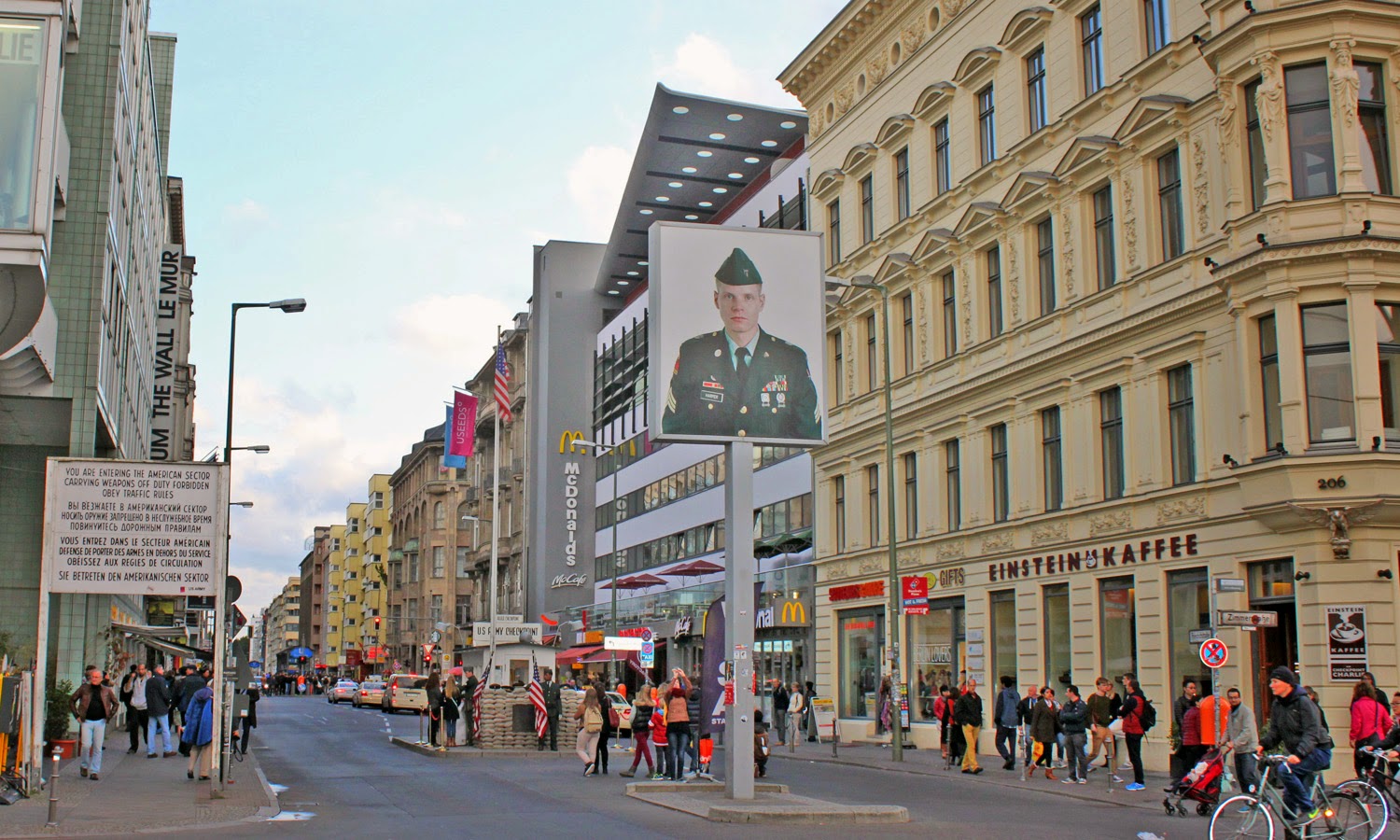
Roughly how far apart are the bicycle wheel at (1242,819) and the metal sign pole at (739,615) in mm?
8132

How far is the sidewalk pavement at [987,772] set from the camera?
23.5 m

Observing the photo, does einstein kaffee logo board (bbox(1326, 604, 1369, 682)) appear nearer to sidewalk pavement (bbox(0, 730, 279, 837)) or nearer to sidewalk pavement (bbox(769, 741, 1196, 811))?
sidewalk pavement (bbox(769, 741, 1196, 811))

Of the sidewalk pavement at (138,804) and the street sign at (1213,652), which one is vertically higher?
the street sign at (1213,652)

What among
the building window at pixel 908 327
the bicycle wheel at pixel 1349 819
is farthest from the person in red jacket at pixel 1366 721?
the building window at pixel 908 327

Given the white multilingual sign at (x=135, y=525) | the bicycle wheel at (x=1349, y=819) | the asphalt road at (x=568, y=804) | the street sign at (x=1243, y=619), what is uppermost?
the white multilingual sign at (x=135, y=525)

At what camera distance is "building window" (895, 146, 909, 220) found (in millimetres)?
41312

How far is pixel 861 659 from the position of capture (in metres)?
43.5

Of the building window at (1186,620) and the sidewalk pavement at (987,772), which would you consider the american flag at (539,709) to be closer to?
the sidewalk pavement at (987,772)

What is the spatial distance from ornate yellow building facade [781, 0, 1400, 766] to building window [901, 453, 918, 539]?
0.11 meters

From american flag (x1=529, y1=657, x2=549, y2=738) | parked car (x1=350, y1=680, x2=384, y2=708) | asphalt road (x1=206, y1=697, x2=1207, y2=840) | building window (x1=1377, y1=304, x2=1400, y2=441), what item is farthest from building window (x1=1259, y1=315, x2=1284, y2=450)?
parked car (x1=350, y1=680, x2=384, y2=708)

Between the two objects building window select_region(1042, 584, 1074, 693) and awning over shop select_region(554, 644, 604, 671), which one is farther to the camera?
awning over shop select_region(554, 644, 604, 671)

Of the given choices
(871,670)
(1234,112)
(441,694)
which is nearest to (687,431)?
(1234,112)

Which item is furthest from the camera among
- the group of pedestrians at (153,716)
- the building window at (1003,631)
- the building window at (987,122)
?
the building window at (987,122)

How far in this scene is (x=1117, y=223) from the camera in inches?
1222
